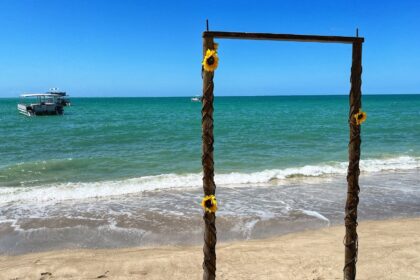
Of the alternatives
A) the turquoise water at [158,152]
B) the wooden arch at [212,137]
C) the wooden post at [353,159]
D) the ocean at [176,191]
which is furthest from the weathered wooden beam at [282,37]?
the turquoise water at [158,152]

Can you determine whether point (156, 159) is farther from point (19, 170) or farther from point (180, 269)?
point (180, 269)

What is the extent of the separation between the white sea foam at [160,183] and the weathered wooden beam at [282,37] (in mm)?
8811

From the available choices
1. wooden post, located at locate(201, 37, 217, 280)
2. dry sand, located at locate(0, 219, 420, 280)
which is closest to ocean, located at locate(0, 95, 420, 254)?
dry sand, located at locate(0, 219, 420, 280)

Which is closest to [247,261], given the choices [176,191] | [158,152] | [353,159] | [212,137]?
[353,159]

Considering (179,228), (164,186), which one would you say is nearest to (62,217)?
(179,228)

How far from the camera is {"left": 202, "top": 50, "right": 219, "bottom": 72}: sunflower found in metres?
3.85

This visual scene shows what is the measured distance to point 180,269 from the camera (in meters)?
6.32

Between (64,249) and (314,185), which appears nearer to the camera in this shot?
(64,249)

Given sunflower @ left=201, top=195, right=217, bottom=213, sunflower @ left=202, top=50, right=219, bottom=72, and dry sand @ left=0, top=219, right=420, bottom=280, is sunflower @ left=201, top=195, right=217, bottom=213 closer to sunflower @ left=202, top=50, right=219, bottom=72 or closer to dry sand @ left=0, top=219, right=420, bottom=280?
sunflower @ left=202, top=50, right=219, bottom=72

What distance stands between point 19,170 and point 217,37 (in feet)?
47.5

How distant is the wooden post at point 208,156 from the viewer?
4.00 m

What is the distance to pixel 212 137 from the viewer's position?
408cm

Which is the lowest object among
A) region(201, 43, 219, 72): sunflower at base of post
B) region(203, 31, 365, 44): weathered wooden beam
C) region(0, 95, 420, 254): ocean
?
region(0, 95, 420, 254): ocean

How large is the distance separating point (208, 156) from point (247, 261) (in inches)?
125
